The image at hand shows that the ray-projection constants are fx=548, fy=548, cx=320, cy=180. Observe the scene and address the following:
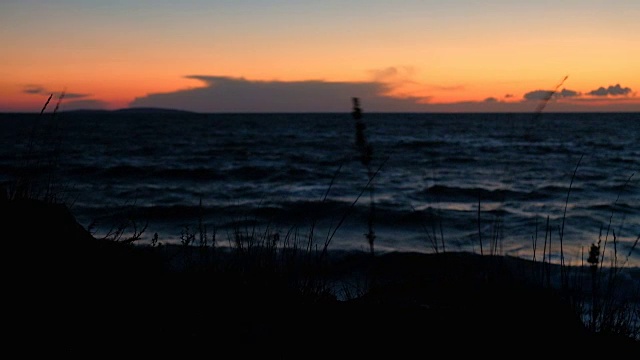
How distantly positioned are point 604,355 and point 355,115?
1577 millimetres

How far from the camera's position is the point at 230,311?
107 inches

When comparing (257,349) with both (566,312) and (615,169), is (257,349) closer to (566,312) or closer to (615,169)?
(566,312)

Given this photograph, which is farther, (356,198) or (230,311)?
(356,198)

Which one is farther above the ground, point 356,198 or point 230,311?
point 230,311

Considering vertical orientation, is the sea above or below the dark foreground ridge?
below

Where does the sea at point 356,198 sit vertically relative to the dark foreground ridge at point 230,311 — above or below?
below

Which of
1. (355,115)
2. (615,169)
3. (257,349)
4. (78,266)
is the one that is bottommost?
(615,169)

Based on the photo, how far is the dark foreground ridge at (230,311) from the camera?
2.30 meters

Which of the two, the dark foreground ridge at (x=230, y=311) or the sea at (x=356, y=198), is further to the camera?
the sea at (x=356, y=198)

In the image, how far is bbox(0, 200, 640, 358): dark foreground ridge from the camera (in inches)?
90.4

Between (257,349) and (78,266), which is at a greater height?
(78,266)

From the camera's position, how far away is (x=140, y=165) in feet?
94.5

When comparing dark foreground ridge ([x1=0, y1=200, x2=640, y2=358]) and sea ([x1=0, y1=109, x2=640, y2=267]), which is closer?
dark foreground ridge ([x1=0, y1=200, x2=640, y2=358])

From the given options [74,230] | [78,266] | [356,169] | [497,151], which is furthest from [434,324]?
[497,151]
